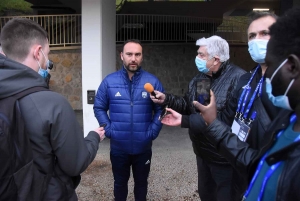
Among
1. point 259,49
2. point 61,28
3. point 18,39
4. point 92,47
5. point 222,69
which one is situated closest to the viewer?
point 18,39

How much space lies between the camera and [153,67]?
9.98m

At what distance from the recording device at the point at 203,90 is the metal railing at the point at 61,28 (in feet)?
23.8

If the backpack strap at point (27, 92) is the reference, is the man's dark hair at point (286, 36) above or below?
above

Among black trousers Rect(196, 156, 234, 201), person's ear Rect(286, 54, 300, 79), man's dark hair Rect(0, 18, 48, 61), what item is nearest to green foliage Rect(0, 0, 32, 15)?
man's dark hair Rect(0, 18, 48, 61)

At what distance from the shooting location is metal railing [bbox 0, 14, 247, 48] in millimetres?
9062

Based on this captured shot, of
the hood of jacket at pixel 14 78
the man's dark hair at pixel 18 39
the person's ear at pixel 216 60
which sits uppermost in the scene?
the man's dark hair at pixel 18 39

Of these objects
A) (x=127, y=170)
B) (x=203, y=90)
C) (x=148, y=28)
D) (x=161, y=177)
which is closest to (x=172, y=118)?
(x=203, y=90)

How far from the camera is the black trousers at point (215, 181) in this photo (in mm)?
2535

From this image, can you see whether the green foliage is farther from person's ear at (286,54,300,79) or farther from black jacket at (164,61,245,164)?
person's ear at (286,54,300,79)

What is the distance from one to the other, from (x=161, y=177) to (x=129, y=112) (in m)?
1.68

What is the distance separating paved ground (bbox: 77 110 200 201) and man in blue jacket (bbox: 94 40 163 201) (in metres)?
0.76

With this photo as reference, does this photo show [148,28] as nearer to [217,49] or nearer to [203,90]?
[217,49]

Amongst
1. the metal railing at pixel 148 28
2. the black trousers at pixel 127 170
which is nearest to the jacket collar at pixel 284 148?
the black trousers at pixel 127 170

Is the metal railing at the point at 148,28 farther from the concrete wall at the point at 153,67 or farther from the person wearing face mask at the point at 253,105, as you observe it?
the person wearing face mask at the point at 253,105
